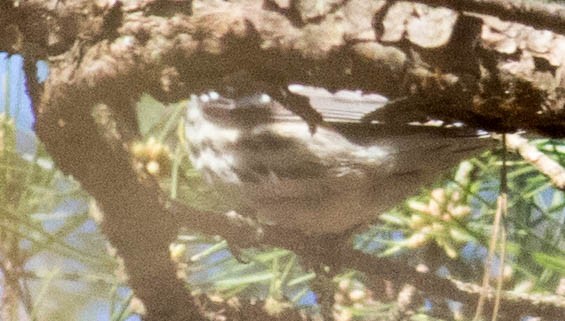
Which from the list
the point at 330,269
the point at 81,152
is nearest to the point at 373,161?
the point at 330,269

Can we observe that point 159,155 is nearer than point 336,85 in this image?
No

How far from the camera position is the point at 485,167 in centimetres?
70

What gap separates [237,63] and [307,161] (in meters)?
0.37

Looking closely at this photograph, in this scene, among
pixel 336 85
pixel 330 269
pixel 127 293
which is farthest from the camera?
pixel 330 269

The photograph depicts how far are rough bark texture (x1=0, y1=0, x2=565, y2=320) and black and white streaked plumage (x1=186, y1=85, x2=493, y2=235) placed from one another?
0.46 ft

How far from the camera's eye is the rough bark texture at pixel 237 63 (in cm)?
40

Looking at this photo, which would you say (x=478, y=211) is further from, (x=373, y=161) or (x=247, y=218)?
(x=247, y=218)

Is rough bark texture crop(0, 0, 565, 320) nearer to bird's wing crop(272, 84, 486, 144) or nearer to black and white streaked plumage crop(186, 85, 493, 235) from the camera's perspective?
bird's wing crop(272, 84, 486, 144)

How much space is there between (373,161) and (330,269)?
0.12m

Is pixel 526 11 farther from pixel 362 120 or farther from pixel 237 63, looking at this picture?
pixel 362 120

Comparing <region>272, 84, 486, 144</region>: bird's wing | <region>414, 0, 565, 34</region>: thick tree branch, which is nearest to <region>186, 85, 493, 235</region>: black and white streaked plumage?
<region>272, 84, 486, 144</region>: bird's wing

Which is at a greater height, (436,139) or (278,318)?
(436,139)

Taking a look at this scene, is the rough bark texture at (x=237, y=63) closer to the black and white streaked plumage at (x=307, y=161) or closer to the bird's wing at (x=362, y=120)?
the bird's wing at (x=362, y=120)

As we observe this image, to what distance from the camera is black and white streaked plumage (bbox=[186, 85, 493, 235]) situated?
2.31 feet
